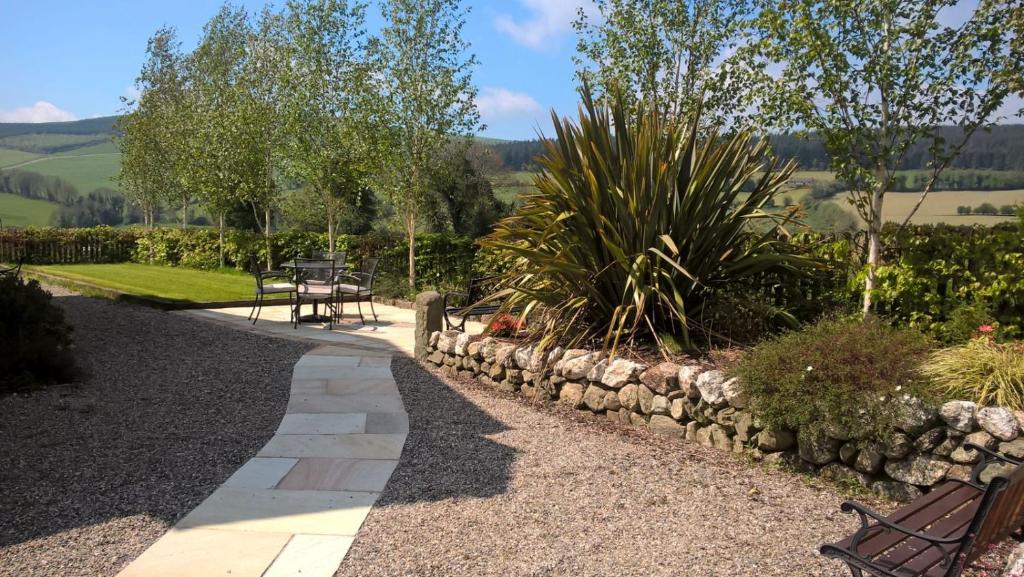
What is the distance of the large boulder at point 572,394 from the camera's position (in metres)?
5.60

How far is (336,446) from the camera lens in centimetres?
462

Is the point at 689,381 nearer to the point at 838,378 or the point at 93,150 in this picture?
the point at 838,378

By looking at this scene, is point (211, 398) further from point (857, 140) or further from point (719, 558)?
point (857, 140)

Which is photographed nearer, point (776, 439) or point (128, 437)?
point (776, 439)

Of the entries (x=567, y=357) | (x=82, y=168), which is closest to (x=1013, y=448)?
(x=567, y=357)

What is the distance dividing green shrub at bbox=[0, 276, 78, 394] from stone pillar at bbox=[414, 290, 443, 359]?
301 cm

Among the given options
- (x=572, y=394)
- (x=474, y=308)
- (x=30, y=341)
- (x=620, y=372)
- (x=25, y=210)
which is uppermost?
(x=25, y=210)

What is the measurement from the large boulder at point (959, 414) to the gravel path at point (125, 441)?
3869 mm

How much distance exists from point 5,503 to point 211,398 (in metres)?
2.16

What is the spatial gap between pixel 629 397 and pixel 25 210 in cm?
4530

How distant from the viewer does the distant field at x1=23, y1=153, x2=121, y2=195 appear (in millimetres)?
52556

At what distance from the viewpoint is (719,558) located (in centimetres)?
311

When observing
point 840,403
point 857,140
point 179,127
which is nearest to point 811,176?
point 857,140

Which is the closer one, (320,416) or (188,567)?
(188,567)
